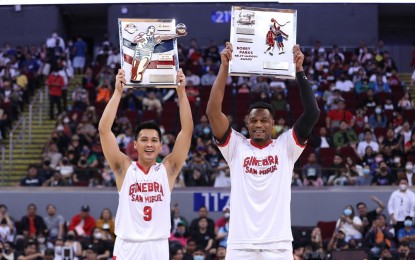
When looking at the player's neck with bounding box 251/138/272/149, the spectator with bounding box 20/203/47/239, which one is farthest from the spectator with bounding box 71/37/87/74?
the player's neck with bounding box 251/138/272/149

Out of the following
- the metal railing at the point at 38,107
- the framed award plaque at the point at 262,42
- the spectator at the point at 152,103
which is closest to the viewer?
the framed award plaque at the point at 262,42

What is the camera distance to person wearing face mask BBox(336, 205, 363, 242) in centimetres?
1825

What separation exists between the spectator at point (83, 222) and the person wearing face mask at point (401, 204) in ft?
20.5

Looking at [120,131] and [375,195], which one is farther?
[120,131]

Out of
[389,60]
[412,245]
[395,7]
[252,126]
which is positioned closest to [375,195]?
[412,245]

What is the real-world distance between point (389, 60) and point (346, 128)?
7182mm

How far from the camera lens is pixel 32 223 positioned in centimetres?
1927

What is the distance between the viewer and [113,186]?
20.9m

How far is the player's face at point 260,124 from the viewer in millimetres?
8703

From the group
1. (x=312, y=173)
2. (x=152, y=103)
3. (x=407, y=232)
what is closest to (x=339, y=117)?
(x=312, y=173)

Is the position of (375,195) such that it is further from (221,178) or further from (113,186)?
(113,186)

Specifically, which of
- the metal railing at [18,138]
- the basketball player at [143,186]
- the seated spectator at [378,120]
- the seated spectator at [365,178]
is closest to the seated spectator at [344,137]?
the seated spectator at [378,120]

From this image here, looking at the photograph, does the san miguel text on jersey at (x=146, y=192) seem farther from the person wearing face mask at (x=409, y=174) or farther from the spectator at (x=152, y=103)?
the spectator at (x=152, y=103)

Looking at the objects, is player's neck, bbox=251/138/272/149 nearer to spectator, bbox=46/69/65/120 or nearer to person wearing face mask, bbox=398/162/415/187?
person wearing face mask, bbox=398/162/415/187
